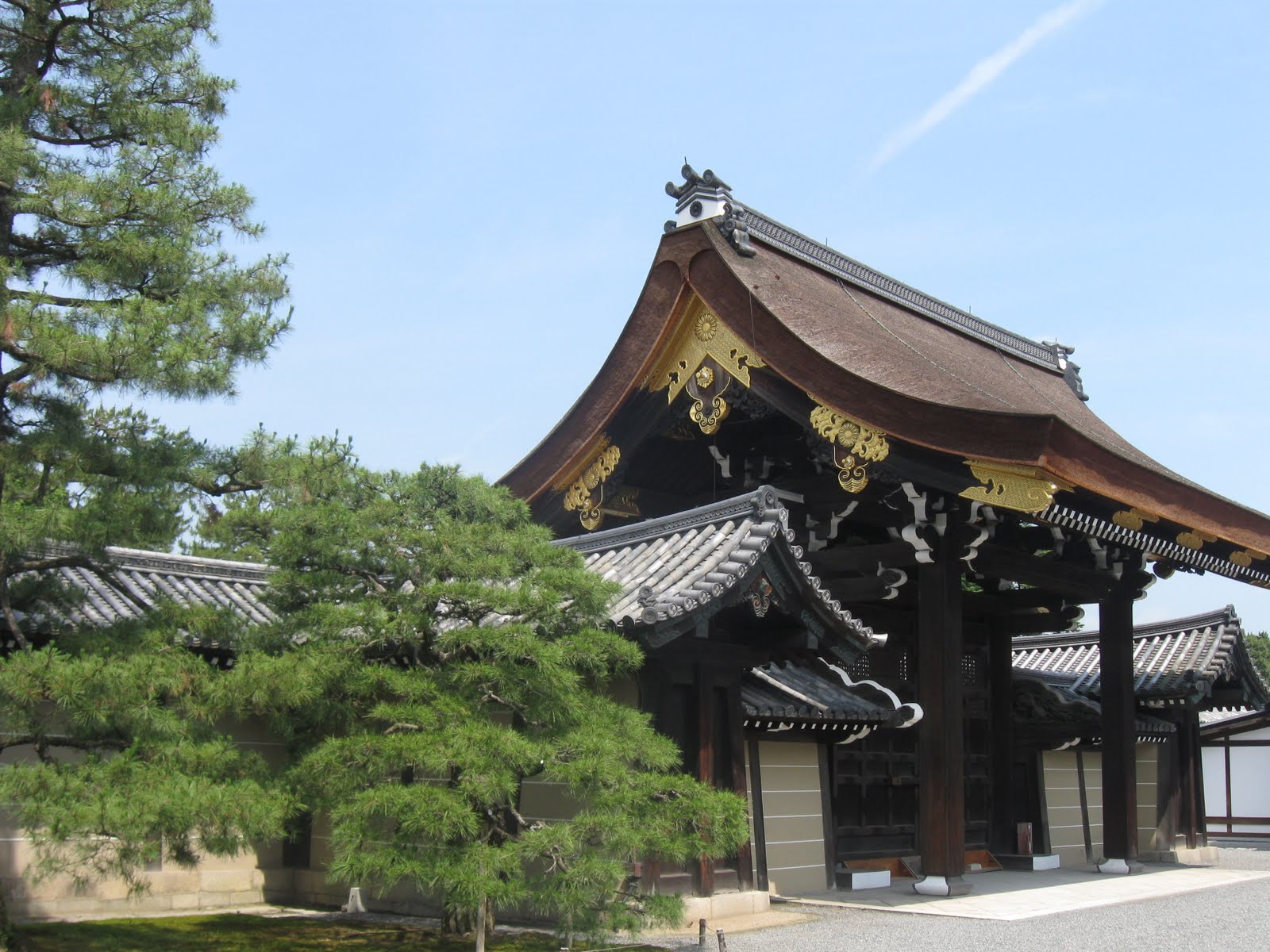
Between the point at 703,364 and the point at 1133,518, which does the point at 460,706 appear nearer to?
the point at 703,364

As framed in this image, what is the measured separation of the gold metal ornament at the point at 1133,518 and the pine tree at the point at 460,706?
6155 mm

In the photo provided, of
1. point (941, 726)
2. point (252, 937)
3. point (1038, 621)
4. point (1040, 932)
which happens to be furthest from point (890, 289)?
point (252, 937)

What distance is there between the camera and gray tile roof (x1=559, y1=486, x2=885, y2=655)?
9.02 m

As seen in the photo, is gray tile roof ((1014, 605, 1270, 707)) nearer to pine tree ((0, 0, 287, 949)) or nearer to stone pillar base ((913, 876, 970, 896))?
stone pillar base ((913, 876, 970, 896))

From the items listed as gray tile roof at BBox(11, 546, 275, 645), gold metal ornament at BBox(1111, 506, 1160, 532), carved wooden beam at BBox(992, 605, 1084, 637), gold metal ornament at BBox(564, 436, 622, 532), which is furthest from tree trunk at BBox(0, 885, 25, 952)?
carved wooden beam at BBox(992, 605, 1084, 637)

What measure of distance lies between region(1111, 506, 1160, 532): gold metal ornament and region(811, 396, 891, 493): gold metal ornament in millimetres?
2583

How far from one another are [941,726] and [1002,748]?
14.3 feet

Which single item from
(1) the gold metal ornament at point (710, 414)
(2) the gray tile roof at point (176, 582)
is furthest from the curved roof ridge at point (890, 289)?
(2) the gray tile roof at point (176, 582)

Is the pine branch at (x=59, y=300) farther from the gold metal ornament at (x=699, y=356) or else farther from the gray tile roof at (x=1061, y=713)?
the gray tile roof at (x=1061, y=713)

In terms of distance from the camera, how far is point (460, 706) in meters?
7.66

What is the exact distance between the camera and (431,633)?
8359 mm

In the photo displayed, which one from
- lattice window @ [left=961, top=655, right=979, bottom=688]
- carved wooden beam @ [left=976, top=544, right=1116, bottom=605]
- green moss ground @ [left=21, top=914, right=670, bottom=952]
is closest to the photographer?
green moss ground @ [left=21, top=914, right=670, bottom=952]

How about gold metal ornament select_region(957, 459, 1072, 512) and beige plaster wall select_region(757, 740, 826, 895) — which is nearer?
gold metal ornament select_region(957, 459, 1072, 512)

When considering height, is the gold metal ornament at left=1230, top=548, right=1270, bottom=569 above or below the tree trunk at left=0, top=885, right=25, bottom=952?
above
